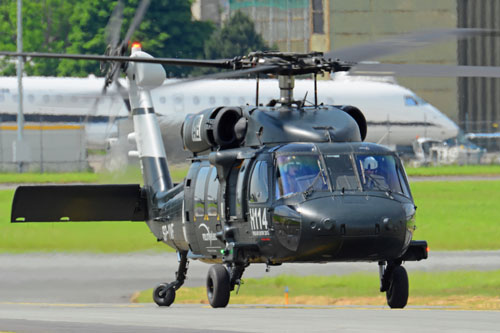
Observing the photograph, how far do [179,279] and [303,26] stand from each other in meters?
63.3

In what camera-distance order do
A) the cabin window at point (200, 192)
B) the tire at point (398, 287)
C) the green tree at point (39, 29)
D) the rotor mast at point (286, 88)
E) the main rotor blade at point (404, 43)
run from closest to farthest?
the main rotor blade at point (404, 43) → the tire at point (398, 287) → the rotor mast at point (286, 88) → the cabin window at point (200, 192) → the green tree at point (39, 29)

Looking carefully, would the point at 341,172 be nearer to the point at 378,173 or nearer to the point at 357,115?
the point at 378,173

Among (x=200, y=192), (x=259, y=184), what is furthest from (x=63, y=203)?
(x=259, y=184)

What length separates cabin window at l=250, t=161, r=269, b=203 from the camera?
53.0ft

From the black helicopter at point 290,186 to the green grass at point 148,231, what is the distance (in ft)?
37.5

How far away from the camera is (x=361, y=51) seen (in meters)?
16.5

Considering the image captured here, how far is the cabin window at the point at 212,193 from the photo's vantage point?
57.3 ft

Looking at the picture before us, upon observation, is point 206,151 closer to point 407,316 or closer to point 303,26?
point 407,316

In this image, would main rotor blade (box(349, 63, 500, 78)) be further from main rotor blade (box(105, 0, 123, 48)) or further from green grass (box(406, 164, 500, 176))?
green grass (box(406, 164, 500, 176))

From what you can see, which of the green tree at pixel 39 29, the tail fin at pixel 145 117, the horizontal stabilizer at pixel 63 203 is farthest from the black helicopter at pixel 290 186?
the green tree at pixel 39 29

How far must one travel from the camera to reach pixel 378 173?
15867 millimetres

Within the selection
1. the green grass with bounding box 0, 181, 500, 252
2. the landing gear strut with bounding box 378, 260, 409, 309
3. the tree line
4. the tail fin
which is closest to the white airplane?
the green grass with bounding box 0, 181, 500, 252

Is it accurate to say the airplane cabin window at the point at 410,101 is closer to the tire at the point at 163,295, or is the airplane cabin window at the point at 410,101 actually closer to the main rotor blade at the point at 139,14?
the main rotor blade at the point at 139,14

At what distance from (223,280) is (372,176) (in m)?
2.78
